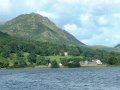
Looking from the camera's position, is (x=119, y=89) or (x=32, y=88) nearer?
(x=119, y=89)

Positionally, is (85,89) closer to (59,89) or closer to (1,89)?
(59,89)

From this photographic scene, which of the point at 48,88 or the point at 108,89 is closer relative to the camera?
the point at 108,89

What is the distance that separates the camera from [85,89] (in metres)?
78.9

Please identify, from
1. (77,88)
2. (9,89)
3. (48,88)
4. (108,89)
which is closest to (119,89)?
(108,89)

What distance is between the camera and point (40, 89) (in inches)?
3196

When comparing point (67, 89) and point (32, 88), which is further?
point (32, 88)

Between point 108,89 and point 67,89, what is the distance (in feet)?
26.4

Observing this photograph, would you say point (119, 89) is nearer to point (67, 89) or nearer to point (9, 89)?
point (67, 89)

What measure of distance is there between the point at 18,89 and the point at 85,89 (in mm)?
13749

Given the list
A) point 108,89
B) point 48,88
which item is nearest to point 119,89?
point 108,89

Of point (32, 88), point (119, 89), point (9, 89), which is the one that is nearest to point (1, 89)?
point (9, 89)

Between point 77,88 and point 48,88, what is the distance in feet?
21.5

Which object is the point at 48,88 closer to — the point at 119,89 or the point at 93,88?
the point at 93,88

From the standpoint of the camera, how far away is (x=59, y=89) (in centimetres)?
8019
